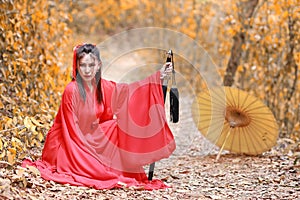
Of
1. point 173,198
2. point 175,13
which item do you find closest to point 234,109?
point 173,198

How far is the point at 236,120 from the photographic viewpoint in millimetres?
5129

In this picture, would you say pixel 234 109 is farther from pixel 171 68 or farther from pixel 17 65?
pixel 17 65

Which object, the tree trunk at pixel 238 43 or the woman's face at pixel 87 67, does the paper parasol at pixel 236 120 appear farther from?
the tree trunk at pixel 238 43

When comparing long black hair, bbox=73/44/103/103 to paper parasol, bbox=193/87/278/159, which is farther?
paper parasol, bbox=193/87/278/159

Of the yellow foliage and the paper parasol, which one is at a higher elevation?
the yellow foliage

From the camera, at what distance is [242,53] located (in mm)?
7246

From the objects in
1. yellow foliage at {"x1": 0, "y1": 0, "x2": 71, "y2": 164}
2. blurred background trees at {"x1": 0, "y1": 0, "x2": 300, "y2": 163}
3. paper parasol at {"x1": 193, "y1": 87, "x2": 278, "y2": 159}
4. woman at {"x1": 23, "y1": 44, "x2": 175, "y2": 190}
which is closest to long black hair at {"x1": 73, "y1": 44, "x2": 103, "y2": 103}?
woman at {"x1": 23, "y1": 44, "x2": 175, "y2": 190}


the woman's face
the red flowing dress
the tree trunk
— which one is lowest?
the red flowing dress

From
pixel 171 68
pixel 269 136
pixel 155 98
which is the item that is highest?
pixel 171 68

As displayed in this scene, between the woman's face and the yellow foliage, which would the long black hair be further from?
the yellow foliage

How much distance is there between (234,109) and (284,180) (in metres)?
1.04

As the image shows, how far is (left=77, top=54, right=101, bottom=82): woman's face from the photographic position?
4.11 meters

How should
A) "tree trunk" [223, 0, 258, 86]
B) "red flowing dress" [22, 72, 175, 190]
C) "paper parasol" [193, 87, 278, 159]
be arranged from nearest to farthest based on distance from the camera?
"red flowing dress" [22, 72, 175, 190]
"paper parasol" [193, 87, 278, 159]
"tree trunk" [223, 0, 258, 86]

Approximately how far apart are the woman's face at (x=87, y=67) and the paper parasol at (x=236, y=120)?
1450mm
